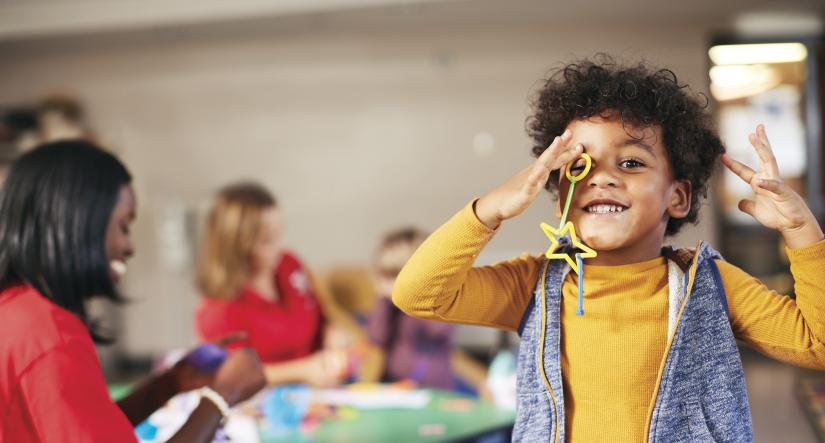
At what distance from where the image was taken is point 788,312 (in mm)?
1076

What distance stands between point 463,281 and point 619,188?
0.81 feet

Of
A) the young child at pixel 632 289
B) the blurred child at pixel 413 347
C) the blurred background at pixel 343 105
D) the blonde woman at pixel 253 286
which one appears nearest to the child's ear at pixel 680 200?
the young child at pixel 632 289

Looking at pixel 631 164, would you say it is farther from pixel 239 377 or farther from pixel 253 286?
pixel 253 286

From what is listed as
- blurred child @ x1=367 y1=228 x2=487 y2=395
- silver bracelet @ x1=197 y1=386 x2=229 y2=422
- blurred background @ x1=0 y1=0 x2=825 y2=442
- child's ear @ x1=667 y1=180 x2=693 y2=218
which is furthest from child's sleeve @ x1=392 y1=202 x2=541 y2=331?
blurred background @ x1=0 y1=0 x2=825 y2=442

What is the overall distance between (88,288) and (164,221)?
4.98m

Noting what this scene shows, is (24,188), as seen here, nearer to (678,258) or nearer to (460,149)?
(678,258)

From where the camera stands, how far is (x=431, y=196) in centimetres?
582

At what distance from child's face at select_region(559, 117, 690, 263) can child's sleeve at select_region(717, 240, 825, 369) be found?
0.47 feet

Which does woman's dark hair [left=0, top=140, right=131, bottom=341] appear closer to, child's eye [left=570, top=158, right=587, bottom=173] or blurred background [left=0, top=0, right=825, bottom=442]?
child's eye [left=570, top=158, right=587, bottom=173]

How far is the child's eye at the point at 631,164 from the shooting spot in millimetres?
1103

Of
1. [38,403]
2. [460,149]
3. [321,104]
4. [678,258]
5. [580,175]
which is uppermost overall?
[321,104]

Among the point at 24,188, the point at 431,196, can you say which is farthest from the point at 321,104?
the point at 24,188

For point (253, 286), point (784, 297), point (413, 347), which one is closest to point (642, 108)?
point (784, 297)

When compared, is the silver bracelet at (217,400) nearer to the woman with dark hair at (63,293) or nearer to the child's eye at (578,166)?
the woman with dark hair at (63,293)
